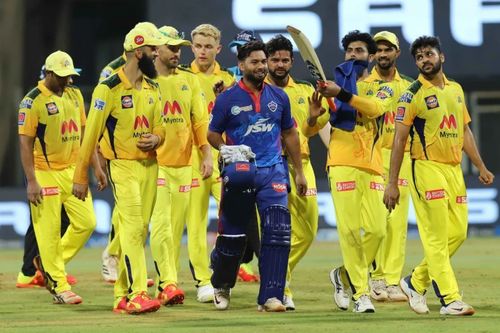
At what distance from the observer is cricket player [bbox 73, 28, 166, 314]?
42.4 feet

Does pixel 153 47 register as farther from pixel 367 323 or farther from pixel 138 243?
pixel 367 323

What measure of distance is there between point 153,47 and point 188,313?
2260 millimetres

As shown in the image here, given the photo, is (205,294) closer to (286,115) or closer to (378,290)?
(378,290)

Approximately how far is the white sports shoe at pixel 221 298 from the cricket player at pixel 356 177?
0.93m

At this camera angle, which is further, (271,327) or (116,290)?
(116,290)

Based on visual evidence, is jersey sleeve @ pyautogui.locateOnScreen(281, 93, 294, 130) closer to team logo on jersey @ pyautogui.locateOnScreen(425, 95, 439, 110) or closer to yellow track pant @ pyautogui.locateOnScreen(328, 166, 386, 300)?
yellow track pant @ pyautogui.locateOnScreen(328, 166, 386, 300)

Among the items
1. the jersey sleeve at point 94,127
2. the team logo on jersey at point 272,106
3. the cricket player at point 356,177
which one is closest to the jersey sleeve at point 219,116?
the team logo on jersey at point 272,106

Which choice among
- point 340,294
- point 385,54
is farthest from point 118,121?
point 385,54

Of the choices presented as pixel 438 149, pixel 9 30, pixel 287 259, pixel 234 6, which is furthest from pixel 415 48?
pixel 9 30

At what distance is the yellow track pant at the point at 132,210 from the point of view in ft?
42.5

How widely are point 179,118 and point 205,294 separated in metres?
1.67

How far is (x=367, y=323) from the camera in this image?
12.3 m

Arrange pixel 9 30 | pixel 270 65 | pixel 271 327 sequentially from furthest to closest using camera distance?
pixel 9 30 → pixel 270 65 → pixel 271 327

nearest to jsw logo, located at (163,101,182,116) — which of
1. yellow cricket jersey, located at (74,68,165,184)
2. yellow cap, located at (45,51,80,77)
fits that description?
yellow cap, located at (45,51,80,77)
